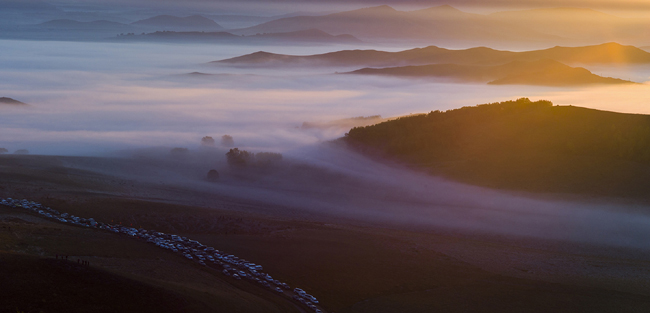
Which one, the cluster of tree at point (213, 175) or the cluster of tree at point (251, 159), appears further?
the cluster of tree at point (251, 159)

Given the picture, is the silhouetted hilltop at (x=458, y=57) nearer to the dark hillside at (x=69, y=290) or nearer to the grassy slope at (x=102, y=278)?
the grassy slope at (x=102, y=278)

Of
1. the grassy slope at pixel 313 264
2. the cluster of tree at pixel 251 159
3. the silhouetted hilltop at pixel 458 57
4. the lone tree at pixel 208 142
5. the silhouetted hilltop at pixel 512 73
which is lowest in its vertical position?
the grassy slope at pixel 313 264

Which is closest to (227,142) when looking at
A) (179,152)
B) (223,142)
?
(223,142)

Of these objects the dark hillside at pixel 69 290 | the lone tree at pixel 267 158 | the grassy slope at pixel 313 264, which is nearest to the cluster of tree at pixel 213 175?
the lone tree at pixel 267 158

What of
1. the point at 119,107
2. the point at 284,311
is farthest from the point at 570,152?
the point at 119,107

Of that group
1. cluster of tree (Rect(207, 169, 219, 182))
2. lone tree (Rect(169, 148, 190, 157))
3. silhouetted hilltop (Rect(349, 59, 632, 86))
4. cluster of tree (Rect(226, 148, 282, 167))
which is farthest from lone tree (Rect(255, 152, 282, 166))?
silhouetted hilltop (Rect(349, 59, 632, 86))

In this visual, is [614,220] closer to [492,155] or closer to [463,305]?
[492,155]
